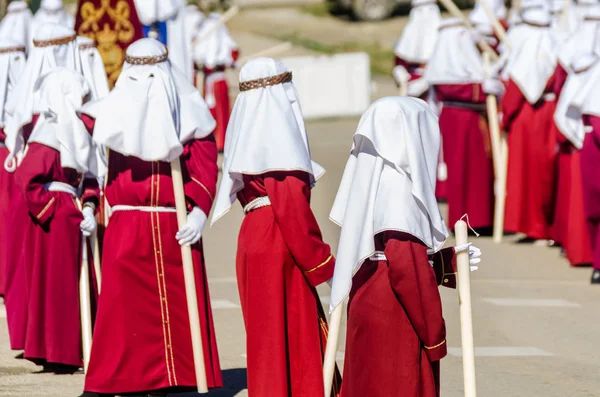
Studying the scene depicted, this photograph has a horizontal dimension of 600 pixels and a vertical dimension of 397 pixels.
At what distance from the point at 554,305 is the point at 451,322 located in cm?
113

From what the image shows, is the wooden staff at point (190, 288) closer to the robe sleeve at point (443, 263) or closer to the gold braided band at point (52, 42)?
the robe sleeve at point (443, 263)

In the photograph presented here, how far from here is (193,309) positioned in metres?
7.18

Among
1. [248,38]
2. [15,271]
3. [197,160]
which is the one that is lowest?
[248,38]

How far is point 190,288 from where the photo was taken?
23.6 feet

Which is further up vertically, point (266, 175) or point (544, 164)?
point (266, 175)

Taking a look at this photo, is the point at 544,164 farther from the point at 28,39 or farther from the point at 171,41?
the point at 28,39

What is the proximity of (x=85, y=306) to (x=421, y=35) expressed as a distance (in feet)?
30.8

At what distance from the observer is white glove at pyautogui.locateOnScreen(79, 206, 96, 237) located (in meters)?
8.10

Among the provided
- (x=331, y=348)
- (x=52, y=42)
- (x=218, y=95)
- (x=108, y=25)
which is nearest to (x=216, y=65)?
(x=218, y=95)

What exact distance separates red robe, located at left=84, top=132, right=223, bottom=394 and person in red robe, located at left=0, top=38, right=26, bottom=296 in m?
2.95

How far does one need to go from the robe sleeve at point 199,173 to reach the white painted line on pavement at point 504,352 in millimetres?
2437

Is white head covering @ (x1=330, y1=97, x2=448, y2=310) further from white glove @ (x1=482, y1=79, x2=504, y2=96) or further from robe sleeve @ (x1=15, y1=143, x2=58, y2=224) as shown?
white glove @ (x1=482, y1=79, x2=504, y2=96)

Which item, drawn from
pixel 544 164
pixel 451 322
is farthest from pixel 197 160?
pixel 544 164

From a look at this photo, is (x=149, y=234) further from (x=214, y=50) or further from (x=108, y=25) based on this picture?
(x=214, y=50)
